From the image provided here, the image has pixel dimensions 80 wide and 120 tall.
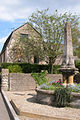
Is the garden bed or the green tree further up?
the green tree

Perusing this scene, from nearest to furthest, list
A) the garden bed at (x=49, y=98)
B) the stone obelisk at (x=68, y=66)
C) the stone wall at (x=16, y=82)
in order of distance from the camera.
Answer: the garden bed at (x=49, y=98), the stone obelisk at (x=68, y=66), the stone wall at (x=16, y=82)

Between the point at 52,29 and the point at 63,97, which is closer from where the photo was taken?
the point at 63,97

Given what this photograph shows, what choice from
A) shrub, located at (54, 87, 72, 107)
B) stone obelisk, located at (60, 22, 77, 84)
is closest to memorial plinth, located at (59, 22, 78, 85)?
stone obelisk, located at (60, 22, 77, 84)

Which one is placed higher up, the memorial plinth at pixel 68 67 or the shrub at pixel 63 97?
the memorial plinth at pixel 68 67

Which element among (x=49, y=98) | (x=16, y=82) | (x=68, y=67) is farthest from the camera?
(x=16, y=82)

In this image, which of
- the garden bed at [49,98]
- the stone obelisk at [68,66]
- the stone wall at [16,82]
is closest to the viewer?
the garden bed at [49,98]

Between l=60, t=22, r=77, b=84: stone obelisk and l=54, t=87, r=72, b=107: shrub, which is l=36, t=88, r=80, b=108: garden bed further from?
l=60, t=22, r=77, b=84: stone obelisk

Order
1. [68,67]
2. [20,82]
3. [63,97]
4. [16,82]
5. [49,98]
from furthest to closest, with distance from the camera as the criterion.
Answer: [20,82]
[16,82]
[68,67]
[49,98]
[63,97]

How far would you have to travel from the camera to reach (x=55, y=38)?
18.2 m

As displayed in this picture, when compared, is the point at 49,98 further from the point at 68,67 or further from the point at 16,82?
the point at 16,82

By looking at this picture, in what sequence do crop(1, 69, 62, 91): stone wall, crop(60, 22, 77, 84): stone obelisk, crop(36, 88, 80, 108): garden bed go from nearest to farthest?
crop(36, 88, 80, 108): garden bed, crop(60, 22, 77, 84): stone obelisk, crop(1, 69, 62, 91): stone wall

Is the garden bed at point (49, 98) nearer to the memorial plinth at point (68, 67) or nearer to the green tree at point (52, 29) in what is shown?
the memorial plinth at point (68, 67)

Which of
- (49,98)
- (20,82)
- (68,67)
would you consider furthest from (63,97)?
(20,82)

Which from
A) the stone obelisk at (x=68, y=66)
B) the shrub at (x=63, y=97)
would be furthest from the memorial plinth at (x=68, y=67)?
the shrub at (x=63, y=97)
